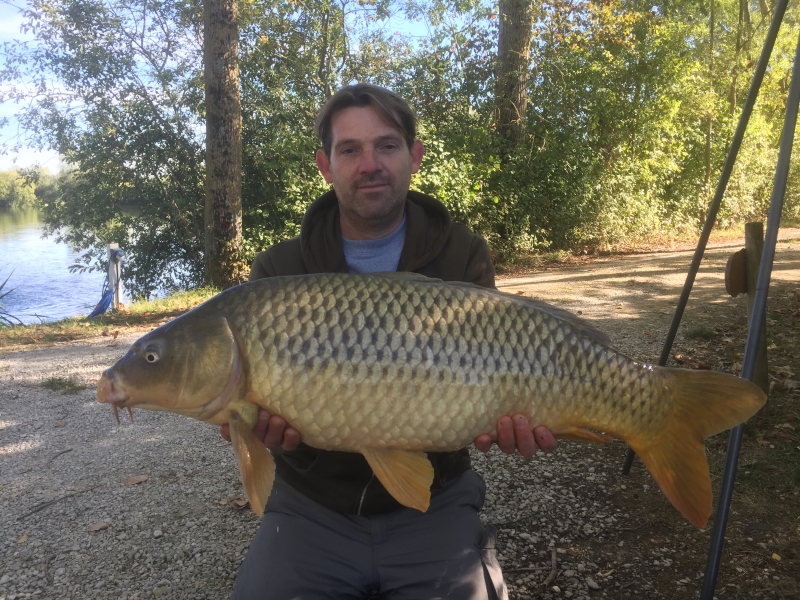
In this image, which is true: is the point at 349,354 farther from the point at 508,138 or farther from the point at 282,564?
the point at 508,138

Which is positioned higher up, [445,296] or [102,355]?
[445,296]

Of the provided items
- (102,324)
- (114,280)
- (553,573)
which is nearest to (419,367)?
(553,573)

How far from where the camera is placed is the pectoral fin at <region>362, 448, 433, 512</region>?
1.53 meters

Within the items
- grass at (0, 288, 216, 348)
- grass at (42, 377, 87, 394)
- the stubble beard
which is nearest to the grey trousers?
the stubble beard

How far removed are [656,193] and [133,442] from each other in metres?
11.8

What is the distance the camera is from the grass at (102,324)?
5.66 meters

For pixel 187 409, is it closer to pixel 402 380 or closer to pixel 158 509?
pixel 402 380

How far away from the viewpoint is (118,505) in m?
2.61

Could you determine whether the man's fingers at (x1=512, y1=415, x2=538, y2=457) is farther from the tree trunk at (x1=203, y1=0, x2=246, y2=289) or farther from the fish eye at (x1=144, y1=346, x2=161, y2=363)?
the tree trunk at (x1=203, y1=0, x2=246, y2=289)

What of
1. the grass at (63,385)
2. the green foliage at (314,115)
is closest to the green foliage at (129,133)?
the green foliage at (314,115)

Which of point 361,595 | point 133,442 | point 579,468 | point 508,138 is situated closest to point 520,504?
point 579,468

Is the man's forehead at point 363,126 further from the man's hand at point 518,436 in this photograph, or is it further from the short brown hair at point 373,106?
the man's hand at point 518,436

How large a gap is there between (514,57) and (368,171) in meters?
8.77

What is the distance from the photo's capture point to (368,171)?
6.38 feet
